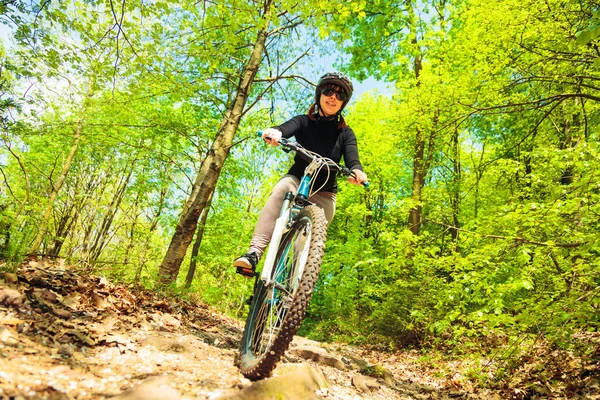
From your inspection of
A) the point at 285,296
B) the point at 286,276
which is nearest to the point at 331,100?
the point at 286,276

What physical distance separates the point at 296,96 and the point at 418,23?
20.4ft

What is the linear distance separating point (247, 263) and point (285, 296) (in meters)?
0.44

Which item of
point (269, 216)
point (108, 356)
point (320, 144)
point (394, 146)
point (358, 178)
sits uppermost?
point (394, 146)

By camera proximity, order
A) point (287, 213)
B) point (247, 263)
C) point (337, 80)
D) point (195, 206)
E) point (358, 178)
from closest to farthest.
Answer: point (247, 263) → point (287, 213) → point (358, 178) → point (337, 80) → point (195, 206)

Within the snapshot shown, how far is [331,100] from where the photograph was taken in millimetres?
3484

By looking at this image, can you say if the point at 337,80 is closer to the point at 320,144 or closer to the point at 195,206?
the point at 320,144

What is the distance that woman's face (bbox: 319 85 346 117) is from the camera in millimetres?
3480

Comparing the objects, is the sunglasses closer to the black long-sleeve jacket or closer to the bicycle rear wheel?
the black long-sleeve jacket

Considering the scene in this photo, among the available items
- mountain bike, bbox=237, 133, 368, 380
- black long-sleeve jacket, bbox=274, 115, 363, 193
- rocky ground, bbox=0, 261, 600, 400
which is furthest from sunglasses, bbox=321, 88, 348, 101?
rocky ground, bbox=0, 261, 600, 400

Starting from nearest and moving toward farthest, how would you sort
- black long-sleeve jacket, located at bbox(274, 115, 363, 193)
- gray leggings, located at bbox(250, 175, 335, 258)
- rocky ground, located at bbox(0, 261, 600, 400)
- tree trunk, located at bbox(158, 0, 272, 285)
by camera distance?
1. rocky ground, located at bbox(0, 261, 600, 400)
2. gray leggings, located at bbox(250, 175, 335, 258)
3. black long-sleeve jacket, located at bbox(274, 115, 363, 193)
4. tree trunk, located at bbox(158, 0, 272, 285)

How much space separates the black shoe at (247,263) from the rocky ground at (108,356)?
79 cm

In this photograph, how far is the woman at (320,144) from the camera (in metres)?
3.17

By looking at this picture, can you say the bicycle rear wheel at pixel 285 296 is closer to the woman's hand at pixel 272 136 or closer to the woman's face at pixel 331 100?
the woman's hand at pixel 272 136

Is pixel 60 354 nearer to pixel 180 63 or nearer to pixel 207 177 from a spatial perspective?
pixel 207 177
